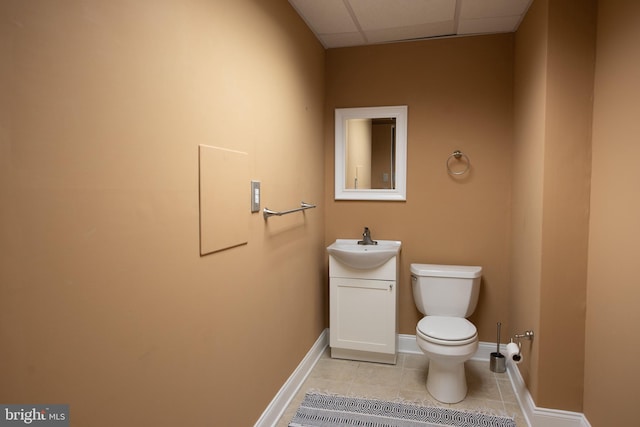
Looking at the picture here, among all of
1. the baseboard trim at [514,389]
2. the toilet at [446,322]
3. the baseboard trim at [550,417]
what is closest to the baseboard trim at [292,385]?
the baseboard trim at [514,389]

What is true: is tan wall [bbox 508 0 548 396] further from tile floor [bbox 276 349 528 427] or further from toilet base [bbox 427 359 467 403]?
toilet base [bbox 427 359 467 403]

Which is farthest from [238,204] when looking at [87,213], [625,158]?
[625,158]

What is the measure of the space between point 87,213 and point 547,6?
2.22 m

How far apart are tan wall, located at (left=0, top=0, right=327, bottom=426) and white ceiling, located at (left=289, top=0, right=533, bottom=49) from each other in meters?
0.60

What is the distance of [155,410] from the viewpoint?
1.20m

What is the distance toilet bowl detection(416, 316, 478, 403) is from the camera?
7.36 feet

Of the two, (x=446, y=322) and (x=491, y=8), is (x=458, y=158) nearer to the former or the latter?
(x=491, y=8)

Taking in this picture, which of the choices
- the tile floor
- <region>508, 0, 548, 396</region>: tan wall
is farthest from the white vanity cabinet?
<region>508, 0, 548, 396</region>: tan wall

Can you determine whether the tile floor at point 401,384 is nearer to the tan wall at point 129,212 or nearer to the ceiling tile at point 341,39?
the tan wall at point 129,212

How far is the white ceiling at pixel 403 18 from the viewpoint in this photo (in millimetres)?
2324

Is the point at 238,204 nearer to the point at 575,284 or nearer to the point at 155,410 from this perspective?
the point at 155,410

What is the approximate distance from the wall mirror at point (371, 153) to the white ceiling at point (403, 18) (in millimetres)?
A: 511

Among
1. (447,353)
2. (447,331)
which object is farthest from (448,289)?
(447,353)

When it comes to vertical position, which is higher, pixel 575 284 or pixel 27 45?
pixel 27 45
